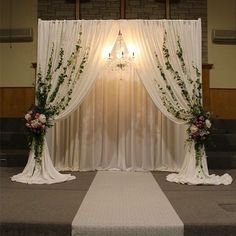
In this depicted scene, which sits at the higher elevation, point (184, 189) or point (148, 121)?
point (148, 121)

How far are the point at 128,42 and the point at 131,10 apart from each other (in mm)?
2344

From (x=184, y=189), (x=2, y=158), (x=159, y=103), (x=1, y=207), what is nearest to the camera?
(x=1, y=207)

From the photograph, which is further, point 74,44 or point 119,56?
point 119,56

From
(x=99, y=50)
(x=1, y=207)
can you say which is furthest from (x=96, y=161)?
(x=1, y=207)

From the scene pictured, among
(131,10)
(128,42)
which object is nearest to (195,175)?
(128,42)

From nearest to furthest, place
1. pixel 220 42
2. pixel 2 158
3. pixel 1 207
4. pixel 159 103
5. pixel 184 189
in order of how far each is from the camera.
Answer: pixel 1 207 → pixel 184 189 → pixel 159 103 → pixel 2 158 → pixel 220 42

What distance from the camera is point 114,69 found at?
18.5ft

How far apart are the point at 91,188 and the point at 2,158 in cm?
193

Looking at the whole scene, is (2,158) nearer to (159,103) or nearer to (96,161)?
(96,161)

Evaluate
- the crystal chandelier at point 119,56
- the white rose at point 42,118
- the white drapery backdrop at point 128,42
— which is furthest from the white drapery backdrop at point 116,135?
the white rose at point 42,118

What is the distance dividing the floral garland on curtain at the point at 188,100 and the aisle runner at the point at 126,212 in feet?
2.66

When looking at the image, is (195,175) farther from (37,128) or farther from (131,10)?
(131,10)

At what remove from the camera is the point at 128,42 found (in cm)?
510

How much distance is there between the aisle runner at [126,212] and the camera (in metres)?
2.87
